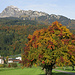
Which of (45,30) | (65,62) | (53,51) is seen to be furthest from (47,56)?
(45,30)

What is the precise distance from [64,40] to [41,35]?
14.4 ft

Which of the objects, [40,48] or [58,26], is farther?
[58,26]

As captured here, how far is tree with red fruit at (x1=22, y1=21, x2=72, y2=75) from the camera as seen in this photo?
2903cm

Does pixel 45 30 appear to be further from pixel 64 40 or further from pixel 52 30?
pixel 64 40

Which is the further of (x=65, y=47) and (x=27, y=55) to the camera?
(x=27, y=55)

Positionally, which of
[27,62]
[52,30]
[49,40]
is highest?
[52,30]

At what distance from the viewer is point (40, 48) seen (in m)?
29.4

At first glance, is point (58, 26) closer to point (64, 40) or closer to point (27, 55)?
point (64, 40)

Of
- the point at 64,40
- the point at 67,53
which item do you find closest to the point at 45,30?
the point at 64,40

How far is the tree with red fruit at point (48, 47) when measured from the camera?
95.2 ft

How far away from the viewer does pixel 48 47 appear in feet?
95.5

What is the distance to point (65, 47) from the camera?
29.5 meters

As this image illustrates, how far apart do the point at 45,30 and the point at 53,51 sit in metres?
4.85

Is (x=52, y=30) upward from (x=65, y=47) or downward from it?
upward
